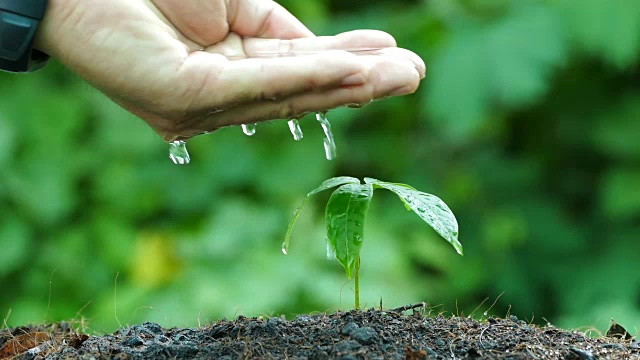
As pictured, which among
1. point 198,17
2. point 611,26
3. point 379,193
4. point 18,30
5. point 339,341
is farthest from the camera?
point 379,193

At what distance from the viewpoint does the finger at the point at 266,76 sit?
109cm

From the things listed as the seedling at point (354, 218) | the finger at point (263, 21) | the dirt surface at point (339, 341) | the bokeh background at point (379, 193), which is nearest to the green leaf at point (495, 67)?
the bokeh background at point (379, 193)

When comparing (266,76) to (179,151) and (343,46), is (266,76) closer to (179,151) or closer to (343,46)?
(343,46)

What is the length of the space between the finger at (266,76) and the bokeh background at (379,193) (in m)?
1.19

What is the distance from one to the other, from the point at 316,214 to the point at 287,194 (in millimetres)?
135

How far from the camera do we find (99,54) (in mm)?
1219

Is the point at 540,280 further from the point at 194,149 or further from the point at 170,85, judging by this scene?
the point at 170,85

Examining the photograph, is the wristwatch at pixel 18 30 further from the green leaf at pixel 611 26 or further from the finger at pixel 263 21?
the green leaf at pixel 611 26

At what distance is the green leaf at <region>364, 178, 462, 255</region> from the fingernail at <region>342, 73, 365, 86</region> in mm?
160

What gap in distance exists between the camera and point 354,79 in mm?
1097

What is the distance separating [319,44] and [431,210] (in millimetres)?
359

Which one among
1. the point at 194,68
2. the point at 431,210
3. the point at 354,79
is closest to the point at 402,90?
the point at 354,79

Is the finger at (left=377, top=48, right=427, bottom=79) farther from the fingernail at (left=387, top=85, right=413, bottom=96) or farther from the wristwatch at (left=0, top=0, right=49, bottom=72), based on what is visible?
the wristwatch at (left=0, top=0, right=49, bottom=72)

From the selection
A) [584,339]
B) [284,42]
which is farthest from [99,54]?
[584,339]
